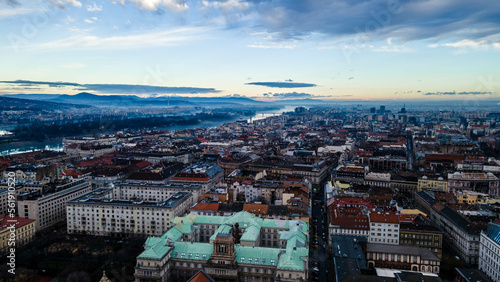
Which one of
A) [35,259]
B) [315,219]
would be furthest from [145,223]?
[315,219]

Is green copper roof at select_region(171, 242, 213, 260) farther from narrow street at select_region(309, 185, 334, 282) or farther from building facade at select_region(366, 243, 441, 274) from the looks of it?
building facade at select_region(366, 243, 441, 274)

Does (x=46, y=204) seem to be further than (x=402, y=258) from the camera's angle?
Yes

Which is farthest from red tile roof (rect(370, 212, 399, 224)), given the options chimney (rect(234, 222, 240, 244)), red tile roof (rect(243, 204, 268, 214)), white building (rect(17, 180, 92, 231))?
white building (rect(17, 180, 92, 231))

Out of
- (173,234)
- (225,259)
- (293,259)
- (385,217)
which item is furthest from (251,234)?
(385,217)

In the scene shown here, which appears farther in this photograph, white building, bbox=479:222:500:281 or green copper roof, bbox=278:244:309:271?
white building, bbox=479:222:500:281

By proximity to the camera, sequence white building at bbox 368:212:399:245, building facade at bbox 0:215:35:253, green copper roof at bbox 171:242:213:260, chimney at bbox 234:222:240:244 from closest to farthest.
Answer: green copper roof at bbox 171:242:213:260
chimney at bbox 234:222:240:244
building facade at bbox 0:215:35:253
white building at bbox 368:212:399:245

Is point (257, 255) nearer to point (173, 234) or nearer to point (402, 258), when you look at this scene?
point (173, 234)

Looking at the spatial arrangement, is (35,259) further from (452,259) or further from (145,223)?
(452,259)

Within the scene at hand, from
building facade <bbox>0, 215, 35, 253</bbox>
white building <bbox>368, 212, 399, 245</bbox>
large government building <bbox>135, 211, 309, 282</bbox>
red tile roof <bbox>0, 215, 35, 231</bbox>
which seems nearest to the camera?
large government building <bbox>135, 211, 309, 282</bbox>
